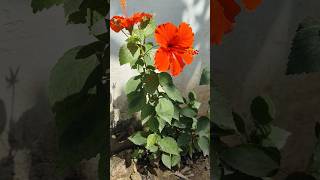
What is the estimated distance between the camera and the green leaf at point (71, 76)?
0.82 m

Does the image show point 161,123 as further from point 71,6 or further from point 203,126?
point 71,6

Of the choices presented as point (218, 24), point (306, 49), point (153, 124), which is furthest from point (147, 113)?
point (306, 49)

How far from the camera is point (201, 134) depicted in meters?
0.94

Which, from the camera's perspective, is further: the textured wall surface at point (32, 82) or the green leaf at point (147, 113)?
the green leaf at point (147, 113)

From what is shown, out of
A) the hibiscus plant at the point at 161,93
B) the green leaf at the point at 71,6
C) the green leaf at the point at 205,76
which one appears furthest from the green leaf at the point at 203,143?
the green leaf at the point at 71,6

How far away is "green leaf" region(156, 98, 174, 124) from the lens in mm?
905

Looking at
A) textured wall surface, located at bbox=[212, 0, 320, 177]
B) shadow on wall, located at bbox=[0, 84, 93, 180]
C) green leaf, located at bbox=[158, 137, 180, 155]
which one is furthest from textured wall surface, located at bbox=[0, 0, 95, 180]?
textured wall surface, located at bbox=[212, 0, 320, 177]

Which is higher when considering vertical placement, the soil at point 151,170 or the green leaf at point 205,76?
the green leaf at point 205,76

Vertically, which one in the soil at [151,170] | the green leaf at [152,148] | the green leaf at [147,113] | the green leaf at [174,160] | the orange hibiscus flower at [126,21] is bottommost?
the soil at [151,170]

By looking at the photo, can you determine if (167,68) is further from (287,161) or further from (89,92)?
(287,161)

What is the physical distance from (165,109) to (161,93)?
3 cm

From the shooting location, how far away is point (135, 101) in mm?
890

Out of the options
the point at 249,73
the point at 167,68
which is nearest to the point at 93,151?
the point at 167,68

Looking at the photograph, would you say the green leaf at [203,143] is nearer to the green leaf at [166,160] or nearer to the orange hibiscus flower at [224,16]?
the green leaf at [166,160]
